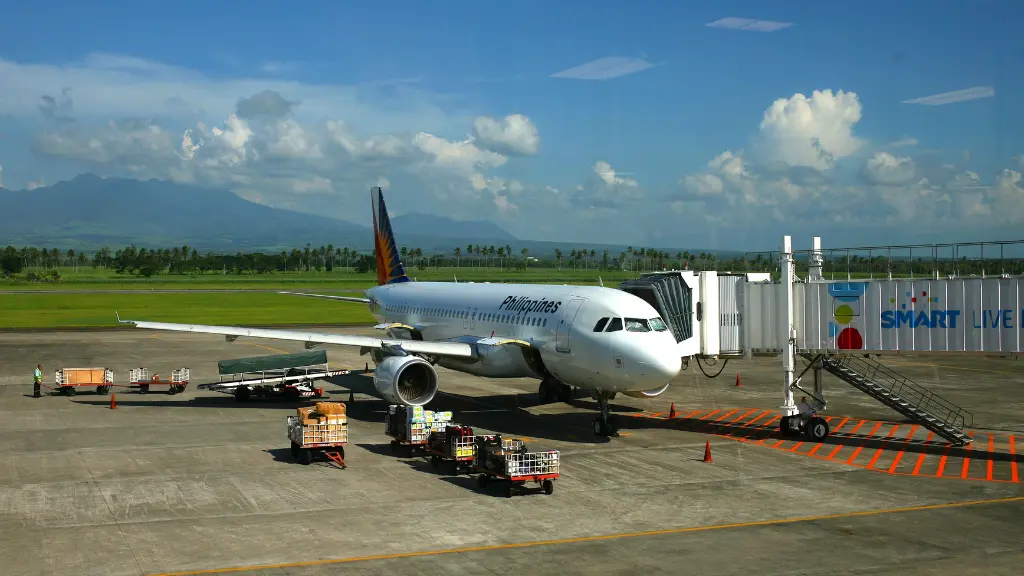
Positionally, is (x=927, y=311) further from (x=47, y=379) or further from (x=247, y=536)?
(x=47, y=379)

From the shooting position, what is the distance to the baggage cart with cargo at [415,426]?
26.5m

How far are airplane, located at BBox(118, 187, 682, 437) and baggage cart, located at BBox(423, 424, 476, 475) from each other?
578 centimetres

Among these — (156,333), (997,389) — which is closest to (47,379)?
(156,333)

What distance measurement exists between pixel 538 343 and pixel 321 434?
29.9ft

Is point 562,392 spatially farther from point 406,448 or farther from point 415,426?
point 415,426

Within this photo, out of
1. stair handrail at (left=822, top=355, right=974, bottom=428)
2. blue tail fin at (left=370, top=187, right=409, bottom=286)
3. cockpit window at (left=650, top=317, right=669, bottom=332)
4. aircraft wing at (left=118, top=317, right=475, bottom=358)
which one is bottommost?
stair handrail at (left=822, top=355, right=974, bottom=428)

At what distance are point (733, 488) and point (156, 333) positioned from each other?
6423cm

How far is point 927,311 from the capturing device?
28.2 m

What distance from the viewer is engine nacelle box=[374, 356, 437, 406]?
103ft

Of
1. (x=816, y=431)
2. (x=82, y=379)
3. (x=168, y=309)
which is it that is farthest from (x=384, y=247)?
(x=168, y=309)

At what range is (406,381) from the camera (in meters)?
32.4

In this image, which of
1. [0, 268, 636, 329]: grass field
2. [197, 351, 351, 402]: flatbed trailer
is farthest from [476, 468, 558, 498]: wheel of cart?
[0, 268, 636, 329]: grass field

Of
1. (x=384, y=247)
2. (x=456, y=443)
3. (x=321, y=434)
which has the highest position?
(x=384, y=247)

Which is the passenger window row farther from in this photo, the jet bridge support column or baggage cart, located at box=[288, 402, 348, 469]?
baggage cart, located at box=[288, 402, 348, 469]
